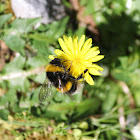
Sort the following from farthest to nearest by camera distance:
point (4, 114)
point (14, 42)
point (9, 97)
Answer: point (9, 97) → point (4, 114) → point (14, 42)

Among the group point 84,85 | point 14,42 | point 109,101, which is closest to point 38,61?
point 14,42

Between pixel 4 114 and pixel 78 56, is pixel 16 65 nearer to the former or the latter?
pixel 4 114

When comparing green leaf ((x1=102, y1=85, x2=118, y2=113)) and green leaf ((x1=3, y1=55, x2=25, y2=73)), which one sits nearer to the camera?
green leaf ((x1=3, y1=55, x2=25, y2=73))

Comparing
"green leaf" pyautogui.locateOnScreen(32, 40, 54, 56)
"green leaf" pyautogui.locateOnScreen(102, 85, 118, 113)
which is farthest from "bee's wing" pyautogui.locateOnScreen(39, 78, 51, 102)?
"green leaf" pyautogui.locateOnScreen(102, 85, 118, 113)

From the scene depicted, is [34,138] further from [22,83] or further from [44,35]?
[44,35]

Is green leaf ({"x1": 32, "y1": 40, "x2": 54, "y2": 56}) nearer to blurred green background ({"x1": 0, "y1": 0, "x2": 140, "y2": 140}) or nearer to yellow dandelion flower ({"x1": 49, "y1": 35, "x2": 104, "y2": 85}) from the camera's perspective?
blurred green background ({"x1": 0, "y1": 0, "x2": 140, "y2": 140})

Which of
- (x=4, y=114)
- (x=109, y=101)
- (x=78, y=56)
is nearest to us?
(x=78, y=56)

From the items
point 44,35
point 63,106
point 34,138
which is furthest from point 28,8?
point 34,138
